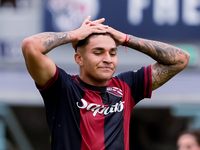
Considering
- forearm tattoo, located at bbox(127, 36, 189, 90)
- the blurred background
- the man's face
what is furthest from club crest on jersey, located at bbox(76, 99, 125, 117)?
the blurred background

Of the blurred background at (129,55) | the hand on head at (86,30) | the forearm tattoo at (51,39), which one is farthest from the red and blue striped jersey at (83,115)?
the blurred background at (129,55)

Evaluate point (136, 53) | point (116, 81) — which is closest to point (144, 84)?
point (116, 81)

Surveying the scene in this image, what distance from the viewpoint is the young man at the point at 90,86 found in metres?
3.28

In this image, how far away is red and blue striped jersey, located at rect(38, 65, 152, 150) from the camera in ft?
10.8

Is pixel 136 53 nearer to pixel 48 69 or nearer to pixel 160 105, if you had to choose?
pixel 160 105

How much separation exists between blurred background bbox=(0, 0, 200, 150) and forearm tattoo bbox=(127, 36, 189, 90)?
412cm

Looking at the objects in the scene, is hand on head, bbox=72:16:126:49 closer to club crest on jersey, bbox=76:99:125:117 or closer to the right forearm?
the right forearm

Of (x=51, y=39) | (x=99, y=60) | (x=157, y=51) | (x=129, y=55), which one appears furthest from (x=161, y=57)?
(x=129, y=55)

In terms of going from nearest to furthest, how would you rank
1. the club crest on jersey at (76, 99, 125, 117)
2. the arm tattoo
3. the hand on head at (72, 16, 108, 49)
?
the club crest on jersey at (76, 99, 125, 117) → the hand on head at (72, 16, 108, 49) → the arm tattoo

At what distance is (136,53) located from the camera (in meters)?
8.10

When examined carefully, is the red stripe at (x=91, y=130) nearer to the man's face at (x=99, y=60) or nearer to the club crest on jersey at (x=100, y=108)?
the club crest on jersey at (x=100, y=108)

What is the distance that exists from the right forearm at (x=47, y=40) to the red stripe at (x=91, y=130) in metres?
0.63

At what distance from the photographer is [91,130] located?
3.31m

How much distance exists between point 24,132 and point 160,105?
120 inches
